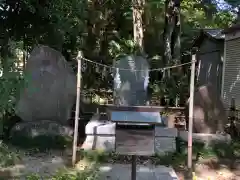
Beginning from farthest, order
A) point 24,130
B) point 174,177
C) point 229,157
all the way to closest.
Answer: point 24,130 < point 229,157 < point 174,177

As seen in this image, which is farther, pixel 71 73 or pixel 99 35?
pixel 99 35

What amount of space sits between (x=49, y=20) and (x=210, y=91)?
403 centimetres

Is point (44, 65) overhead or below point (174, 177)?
overhead

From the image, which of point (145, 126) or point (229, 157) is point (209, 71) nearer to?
point (229, 157)

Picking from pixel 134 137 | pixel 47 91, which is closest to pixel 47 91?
pixel 47 91

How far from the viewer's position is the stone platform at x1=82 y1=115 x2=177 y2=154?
301 inches

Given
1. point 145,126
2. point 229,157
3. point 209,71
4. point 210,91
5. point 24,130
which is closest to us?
point 145,126

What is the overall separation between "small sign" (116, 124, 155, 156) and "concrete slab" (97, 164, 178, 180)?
1483 mm

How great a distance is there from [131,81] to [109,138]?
9.74 feet

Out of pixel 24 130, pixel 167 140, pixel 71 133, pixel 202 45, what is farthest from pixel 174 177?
pixel 202 45

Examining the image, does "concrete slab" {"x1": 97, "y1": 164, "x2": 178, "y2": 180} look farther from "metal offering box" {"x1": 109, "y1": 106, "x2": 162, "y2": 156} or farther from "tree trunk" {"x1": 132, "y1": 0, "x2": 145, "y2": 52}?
"tree trunk" {"x1": 132, "y1": 0, "x2": 145, "y2": 52}

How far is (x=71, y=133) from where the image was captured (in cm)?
841

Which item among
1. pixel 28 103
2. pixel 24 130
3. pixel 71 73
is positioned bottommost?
pixel 24 130

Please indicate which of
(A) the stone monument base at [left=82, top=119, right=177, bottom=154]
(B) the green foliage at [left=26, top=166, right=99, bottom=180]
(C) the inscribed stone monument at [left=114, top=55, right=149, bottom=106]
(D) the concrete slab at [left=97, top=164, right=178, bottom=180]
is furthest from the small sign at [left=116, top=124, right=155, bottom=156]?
(C) the inscribed stone monument at [left=114, top=55, right=149, bottom=106]
